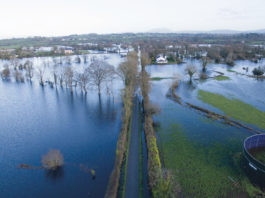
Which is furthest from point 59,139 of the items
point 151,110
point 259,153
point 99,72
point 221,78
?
point 221,78

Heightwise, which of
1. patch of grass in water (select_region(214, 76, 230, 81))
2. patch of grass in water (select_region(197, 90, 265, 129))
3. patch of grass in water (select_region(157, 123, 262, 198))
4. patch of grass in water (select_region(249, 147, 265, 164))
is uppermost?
patch of grass in water (select_region(214, 76, 230, 81))

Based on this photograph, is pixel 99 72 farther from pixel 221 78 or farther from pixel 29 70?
pixel 221 78

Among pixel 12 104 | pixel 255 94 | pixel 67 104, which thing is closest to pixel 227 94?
pixel 255 94

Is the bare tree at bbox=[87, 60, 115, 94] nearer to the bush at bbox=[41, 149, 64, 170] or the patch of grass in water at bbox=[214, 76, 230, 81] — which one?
the bush at bbox=[41, 149, 64, 170]

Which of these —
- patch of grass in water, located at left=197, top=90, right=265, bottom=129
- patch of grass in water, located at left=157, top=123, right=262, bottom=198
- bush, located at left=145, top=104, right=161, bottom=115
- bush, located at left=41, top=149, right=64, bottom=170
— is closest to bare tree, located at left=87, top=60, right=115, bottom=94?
bush, located at left=145, top=104, right=161, bottom=115

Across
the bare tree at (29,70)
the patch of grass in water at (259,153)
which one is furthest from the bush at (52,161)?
the bare tree at (29,70)

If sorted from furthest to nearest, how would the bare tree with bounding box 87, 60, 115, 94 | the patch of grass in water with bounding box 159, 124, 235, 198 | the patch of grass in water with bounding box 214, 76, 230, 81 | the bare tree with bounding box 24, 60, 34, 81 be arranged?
the bare tree with bounding box 24, 60, 34, 81
the patch of grass in water with bounding box 214, 76, 230, 81
the bare tree with bounding box 87, 60, 115, 94
the patch of grass in water with bounding box 159, 124, 235, 198

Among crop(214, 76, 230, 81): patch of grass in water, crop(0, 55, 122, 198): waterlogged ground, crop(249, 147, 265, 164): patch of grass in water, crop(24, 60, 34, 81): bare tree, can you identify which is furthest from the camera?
crop(24, 60, 34, 81): bare tree
